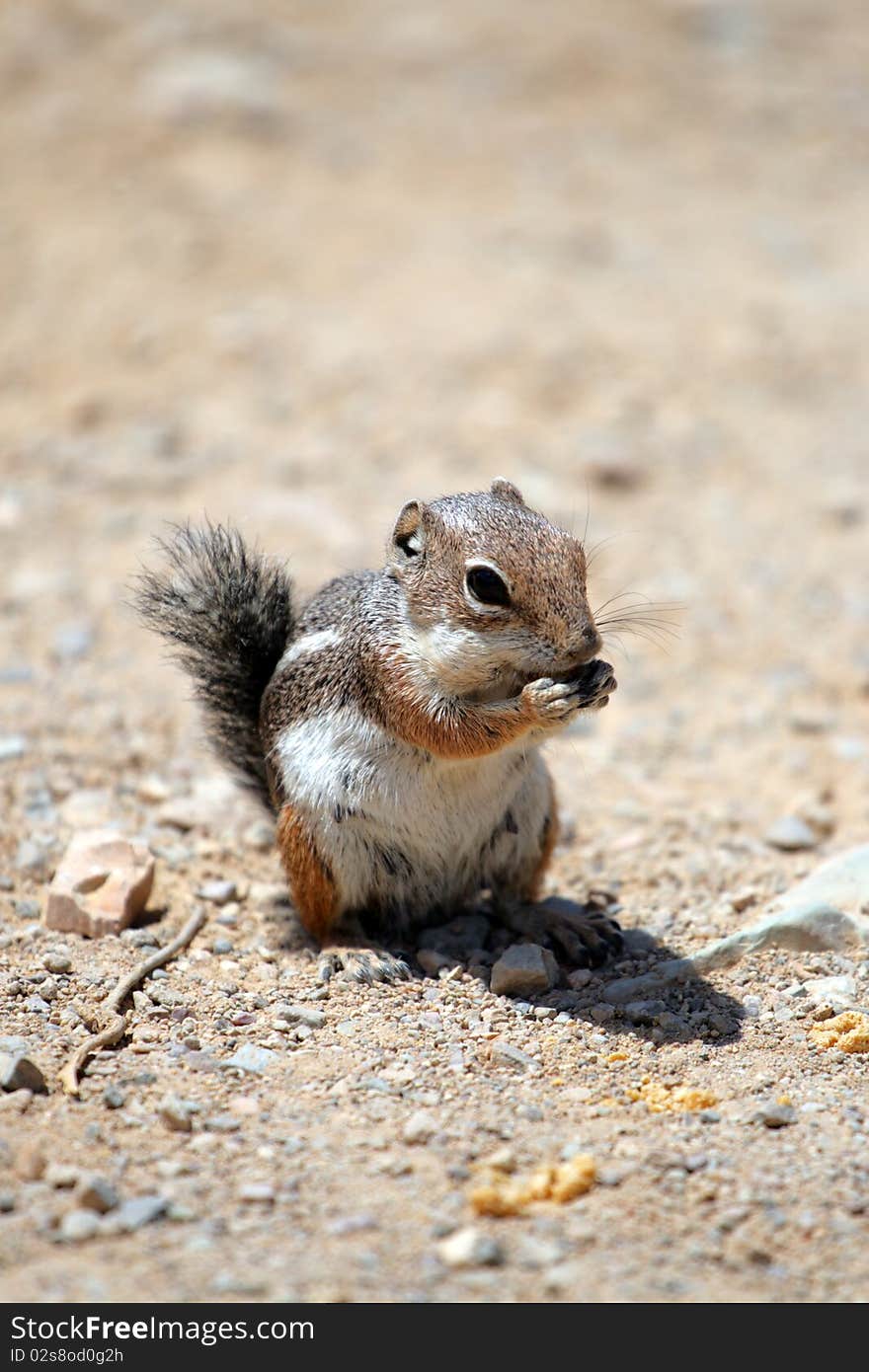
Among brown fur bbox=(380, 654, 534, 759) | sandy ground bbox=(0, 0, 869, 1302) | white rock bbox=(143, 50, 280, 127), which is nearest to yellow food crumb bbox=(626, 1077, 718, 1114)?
sandy ground bbox=(0, 0, 869, 1302)

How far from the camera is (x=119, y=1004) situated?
4184mm

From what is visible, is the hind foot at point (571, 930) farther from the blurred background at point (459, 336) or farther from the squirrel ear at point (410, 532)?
the squirrel ear at point (410, 532)

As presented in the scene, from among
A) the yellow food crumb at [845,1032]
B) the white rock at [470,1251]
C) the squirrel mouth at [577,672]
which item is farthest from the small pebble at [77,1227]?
the yellow food crumb at [845,1032]

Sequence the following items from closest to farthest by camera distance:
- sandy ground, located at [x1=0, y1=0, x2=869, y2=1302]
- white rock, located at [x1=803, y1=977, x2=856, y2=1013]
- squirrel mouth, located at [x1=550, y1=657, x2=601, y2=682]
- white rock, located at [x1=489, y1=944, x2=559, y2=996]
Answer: sandy ground, located at [x1=0, y1=0, x2=869, y2=1302]
squirrel mouth, located at [x1=550, y1=657, x2=601, y2=682]
white rock, located at [x1=803, y1=977, x2=856, y2=1013]
white rock, located at [x1=489, y1=944, x2=559, y2=996]

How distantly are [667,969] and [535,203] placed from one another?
8414 millimetres

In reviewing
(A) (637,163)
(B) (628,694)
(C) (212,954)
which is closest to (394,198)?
(A) (637,163)

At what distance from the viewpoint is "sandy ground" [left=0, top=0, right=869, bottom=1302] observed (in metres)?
3.30

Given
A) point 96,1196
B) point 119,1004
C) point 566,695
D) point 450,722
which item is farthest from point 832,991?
point 96,1196

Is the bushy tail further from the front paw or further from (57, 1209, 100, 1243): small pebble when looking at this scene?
(57, 1209, 100, 1243): small pebble

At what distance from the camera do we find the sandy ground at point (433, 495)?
3.30 metres

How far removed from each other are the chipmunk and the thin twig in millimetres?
383

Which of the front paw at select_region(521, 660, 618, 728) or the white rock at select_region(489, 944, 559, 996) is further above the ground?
the front paw at select_region(521, 660, 618, 728)

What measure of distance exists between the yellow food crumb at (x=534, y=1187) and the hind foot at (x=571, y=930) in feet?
4.16

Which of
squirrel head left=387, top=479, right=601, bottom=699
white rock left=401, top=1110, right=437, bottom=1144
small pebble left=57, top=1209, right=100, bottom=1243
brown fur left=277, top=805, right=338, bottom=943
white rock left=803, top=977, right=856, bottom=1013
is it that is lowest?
small pebble left=57, top=1209, right=100, bottom=1243
